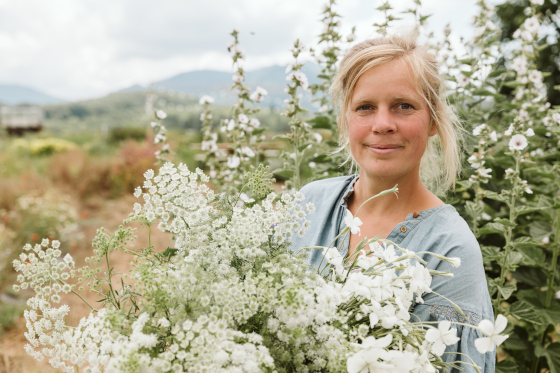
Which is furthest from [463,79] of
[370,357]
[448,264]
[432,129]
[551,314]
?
[370,357]

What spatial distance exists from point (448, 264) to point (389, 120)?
1.88ft

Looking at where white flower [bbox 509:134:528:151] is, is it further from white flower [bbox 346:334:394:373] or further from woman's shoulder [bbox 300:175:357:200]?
white flower [bbox 346:334:394:373]

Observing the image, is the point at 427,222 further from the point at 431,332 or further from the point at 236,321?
the point at 236,321

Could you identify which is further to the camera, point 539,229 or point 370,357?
point 539,229

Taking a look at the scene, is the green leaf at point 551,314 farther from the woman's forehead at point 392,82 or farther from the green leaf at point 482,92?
the woman's forehead at point 392,82

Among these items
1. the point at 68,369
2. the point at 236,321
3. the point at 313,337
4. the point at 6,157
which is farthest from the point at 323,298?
the point at 6,157

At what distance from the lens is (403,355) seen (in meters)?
0.79

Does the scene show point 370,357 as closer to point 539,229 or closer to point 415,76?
point 415,76

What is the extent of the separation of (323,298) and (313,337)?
3.5 inches

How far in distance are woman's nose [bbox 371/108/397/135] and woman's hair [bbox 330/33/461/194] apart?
0.17 meters

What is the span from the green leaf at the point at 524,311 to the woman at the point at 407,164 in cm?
100

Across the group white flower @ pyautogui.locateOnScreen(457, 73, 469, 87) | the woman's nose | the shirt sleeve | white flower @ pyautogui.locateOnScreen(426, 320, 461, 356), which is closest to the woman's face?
the woman's nose

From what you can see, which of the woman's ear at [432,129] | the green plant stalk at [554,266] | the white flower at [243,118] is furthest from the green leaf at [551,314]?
the white flower at [243,118]

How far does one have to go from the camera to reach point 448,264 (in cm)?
141
